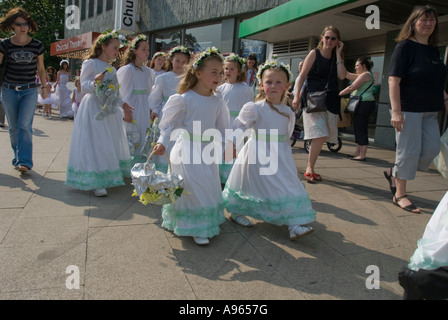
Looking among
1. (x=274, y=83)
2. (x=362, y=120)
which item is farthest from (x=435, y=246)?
(x=362, y=120)

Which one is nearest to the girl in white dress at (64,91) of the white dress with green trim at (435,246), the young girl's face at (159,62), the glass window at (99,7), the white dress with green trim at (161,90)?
the young girl's face at (159,62)

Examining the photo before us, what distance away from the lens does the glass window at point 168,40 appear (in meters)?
17.8

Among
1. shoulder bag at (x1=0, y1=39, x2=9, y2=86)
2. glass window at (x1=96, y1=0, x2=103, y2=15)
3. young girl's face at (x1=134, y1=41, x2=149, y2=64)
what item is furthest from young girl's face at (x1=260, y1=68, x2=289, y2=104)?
glass window at (x1=96, y1=0, x2=103, y2=15)

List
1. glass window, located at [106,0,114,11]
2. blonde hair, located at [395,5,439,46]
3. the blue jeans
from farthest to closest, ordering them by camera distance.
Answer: glass window, located at [106,0,114,11] < the blue jeans < blonde hair, located at [395,5,439,46]

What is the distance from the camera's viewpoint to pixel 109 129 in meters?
4.66

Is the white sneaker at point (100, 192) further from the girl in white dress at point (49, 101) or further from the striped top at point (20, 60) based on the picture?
the girl in white dress at point (49, 101)

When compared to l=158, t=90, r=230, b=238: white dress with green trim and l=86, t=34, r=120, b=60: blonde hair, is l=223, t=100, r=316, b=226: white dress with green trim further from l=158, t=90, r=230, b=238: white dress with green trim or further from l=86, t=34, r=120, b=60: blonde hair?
l=86, t=34, r=120, b=60: blonde hair

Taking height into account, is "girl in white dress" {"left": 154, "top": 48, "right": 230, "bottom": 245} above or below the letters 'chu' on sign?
below

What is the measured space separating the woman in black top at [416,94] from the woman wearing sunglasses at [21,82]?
185 inches

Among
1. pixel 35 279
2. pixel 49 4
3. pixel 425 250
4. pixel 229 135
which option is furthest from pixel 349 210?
pixel 49 4

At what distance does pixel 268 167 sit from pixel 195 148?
724mm

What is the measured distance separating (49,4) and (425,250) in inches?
1807

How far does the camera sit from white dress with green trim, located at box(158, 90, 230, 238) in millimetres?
3238

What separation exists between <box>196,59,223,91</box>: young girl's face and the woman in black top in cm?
212
